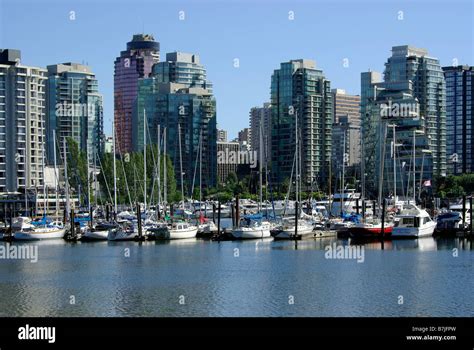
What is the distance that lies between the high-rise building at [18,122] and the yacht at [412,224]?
277 ft

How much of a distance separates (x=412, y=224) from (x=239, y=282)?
106 feet

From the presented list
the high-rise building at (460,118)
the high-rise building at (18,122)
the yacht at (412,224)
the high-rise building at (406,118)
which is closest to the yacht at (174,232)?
the yacht at (412,224)

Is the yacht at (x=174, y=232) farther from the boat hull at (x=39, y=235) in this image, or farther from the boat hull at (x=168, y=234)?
the boat hull at (x=39, y=235)

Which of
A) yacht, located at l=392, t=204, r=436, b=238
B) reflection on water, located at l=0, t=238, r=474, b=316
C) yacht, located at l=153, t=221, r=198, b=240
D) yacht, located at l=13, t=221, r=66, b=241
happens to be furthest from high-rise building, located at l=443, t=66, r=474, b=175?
reflection on water, located at l=0, t=238, r=474, b=316

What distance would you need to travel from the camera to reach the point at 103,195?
144125mm

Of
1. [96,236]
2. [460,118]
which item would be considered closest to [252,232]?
[96,236]

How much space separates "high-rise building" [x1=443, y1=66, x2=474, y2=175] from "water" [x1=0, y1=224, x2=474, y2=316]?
120930 mm

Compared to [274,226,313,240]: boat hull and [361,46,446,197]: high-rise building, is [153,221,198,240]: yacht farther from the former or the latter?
[361,46,446,197]: high-rise building

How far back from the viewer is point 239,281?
166 ft

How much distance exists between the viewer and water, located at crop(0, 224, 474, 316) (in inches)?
1619

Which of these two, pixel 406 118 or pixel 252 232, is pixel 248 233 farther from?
pixel 406 118
